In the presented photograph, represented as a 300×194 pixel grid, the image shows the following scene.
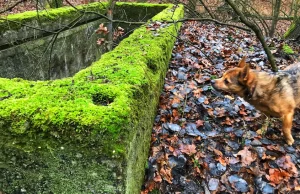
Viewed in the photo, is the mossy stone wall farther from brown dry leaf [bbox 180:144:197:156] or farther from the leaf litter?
brown dry leaf [bbox 180:144:197:156]

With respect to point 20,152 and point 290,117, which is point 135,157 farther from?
point 290,117

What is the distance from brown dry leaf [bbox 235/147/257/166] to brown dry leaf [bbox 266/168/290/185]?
29cm

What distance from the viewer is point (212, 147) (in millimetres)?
3963

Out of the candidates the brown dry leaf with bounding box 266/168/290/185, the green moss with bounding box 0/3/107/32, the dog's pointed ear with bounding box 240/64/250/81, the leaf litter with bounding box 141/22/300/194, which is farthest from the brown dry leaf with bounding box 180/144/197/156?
the green moss with bounding box 0/3/107/32

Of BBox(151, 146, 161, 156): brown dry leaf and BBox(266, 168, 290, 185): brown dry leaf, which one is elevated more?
BBox(266, 168, 290, 185): brown dry leaf

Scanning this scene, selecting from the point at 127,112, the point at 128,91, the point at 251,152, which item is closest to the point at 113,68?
the point at 128,91

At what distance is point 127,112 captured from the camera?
246 centimetres

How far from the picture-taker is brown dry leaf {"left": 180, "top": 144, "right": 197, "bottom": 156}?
377cm

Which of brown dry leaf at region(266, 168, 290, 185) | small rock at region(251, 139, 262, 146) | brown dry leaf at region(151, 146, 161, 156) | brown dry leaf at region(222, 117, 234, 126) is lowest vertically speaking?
brown dry leaf at region(151, 146, 161, 156)

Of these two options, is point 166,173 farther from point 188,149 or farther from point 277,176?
point 277,176

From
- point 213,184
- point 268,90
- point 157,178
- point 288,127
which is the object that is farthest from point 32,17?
point 288,127

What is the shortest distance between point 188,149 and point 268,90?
1.63 meters

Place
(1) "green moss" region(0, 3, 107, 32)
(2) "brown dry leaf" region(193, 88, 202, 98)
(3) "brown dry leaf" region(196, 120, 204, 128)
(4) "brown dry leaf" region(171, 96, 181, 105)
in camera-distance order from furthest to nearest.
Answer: (1) "green moss" region(0, 3, 107, 32) → (2) "brown dry leaf" region(193, 88, 202, 98) → (4) "brown dry leaf" region(171, 96, 181, 105) → (3) "brown dry leaf" region(196, 120, 204, 128)

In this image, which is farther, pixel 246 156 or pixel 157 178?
pixel 246 156
